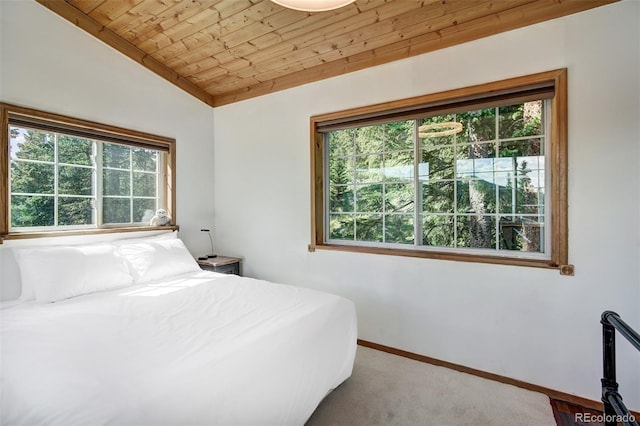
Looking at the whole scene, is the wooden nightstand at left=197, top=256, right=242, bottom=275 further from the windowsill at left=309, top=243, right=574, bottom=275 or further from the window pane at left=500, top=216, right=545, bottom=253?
the window pane at left=500, top=216, right=545, bottom=253

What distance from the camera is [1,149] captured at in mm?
2238

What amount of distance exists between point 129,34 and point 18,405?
3.03m

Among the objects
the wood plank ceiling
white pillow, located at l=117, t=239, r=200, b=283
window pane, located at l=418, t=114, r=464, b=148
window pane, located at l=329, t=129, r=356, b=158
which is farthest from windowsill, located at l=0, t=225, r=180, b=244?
window pane, located at l=418, t=114, r=464, b=148

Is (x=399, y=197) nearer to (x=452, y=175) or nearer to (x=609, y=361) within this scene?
(x=452, y=175)

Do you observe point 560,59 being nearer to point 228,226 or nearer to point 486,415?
point 486,415

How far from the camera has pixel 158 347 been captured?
4.41 feet

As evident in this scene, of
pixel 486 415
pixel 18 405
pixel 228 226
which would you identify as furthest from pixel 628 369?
pixel 228 226

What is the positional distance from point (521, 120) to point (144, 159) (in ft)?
11.6

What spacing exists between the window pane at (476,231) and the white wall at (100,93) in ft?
9.40

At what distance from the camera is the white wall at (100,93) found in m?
2.30

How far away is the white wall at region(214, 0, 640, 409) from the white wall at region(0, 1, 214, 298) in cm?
129

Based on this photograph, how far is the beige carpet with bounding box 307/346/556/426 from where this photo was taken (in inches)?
71.4

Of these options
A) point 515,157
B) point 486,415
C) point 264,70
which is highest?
point 264,70

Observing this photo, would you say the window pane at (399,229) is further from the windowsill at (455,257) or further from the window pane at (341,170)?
the window pane at (341,170)
